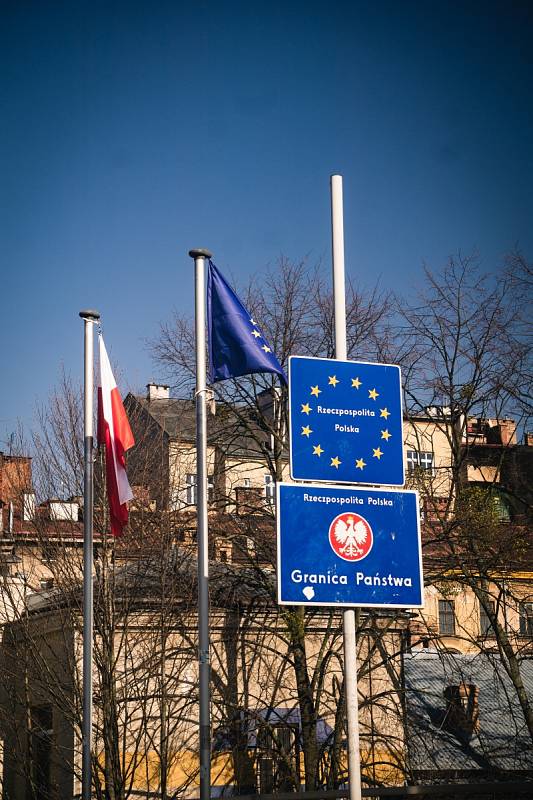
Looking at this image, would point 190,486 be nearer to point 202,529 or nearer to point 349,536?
point 202,529

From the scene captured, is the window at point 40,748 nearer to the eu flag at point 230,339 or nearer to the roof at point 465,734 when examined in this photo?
the roof at point 465,734

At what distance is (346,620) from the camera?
11.3 metres

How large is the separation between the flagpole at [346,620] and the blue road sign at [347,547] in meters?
0.38

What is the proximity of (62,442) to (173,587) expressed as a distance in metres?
4.14

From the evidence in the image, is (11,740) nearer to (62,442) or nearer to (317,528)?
(62,442)

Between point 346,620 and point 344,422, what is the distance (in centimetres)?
209

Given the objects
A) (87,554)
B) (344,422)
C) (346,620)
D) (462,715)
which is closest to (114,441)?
(87,554)

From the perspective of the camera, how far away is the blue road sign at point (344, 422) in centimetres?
1152

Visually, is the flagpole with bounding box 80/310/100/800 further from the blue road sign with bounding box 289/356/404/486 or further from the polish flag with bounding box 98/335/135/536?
the blue road sign with bounding box 289/356/404/486

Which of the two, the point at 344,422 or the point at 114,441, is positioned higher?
the point at 114,441

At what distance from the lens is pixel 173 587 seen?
2327cm

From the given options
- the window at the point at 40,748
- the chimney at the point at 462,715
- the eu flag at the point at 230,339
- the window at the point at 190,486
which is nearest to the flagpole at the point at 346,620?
the eu flag at the point at 230,339

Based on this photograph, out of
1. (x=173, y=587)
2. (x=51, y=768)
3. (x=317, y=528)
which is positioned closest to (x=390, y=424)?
(x=317, y=528)

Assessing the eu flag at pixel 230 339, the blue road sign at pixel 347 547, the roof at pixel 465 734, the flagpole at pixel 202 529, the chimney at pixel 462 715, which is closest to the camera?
the blue road sign at pixel 347 547
